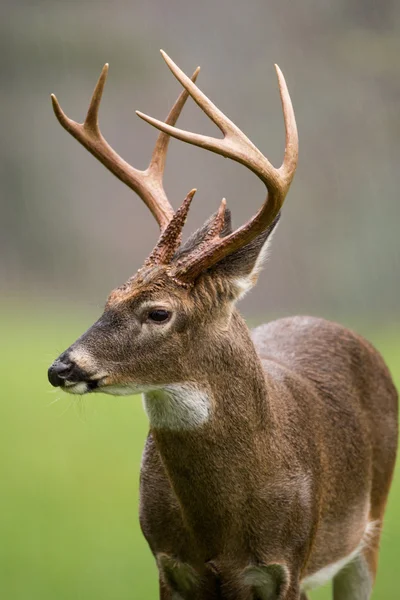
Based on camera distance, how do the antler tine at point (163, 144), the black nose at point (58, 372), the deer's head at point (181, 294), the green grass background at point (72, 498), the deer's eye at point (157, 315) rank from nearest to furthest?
1. the black nose at point (58, 372)
2. the deer's head at point (181, 294)
3. the deer's eye at point (157, 315)
4. the antler tine at point (163, 144)
5. the green grass background at point (72, 498)

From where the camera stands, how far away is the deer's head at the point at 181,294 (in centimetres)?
465

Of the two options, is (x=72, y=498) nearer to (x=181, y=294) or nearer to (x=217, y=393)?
(x=217, y=393)

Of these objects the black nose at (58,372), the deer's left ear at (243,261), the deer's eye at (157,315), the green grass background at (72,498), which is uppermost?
the deer's left ear at (243,261)

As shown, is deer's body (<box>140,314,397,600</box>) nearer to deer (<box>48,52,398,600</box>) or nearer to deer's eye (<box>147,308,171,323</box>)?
deer (<box>48,52,398,600</box>)

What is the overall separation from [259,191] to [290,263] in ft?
4.95

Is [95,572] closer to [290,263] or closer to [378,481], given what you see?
[378,481]

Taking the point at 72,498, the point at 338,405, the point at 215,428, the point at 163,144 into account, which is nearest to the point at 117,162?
the point at 163,144

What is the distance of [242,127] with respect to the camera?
63.7 ft

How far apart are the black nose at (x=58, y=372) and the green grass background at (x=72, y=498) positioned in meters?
2.41

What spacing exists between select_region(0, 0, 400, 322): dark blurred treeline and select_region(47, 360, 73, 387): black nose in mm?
13551

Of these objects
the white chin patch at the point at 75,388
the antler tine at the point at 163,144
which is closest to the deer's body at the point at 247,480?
the white chin patch at the point at 75,388

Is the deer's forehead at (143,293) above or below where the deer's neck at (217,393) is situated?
above

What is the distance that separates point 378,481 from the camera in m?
6.59

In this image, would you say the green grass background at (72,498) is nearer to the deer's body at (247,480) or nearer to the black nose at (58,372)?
the deer's body at (247,480)
